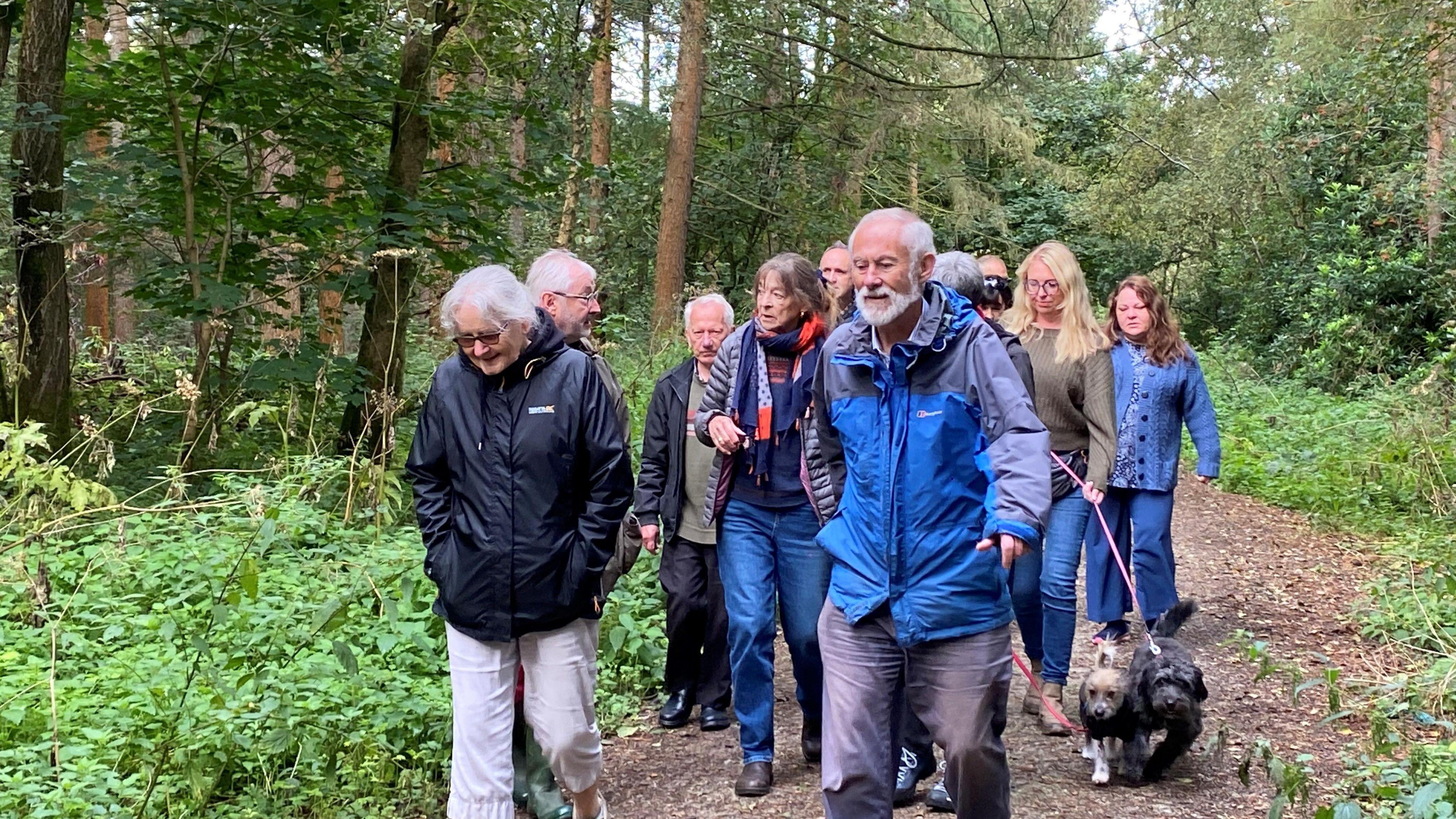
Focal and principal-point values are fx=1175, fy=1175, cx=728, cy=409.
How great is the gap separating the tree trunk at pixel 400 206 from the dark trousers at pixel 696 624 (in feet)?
13.7

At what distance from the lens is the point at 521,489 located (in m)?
3.86

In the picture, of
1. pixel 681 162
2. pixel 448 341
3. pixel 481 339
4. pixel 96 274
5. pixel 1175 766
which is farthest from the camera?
pixel 681 162

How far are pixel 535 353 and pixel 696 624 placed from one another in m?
2.03

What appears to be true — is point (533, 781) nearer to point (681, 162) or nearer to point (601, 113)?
point (681, 162)

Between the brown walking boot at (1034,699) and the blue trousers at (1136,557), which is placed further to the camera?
the blue trousers at (1136,557)

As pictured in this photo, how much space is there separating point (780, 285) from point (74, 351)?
7.67m

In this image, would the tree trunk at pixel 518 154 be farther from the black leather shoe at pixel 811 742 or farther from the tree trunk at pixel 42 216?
the black leather shoe at pixel 811 742

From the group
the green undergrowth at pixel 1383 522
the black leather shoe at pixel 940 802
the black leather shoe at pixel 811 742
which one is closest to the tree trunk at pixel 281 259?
the black leather shoe at pixel 811 742

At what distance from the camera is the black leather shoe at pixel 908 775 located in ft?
14.8

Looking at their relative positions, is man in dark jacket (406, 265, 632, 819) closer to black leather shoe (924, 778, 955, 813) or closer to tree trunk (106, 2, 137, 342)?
black leather shoe (924, 778, 955, 813)

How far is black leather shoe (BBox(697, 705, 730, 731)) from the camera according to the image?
558 centimetres

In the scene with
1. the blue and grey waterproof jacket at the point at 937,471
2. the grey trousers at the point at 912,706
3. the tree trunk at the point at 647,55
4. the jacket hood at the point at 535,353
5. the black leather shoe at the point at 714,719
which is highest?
the tree trunk at the point at 647,55

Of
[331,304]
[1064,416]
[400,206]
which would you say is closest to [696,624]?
[1064,416]

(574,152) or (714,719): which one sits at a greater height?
(574,152)
